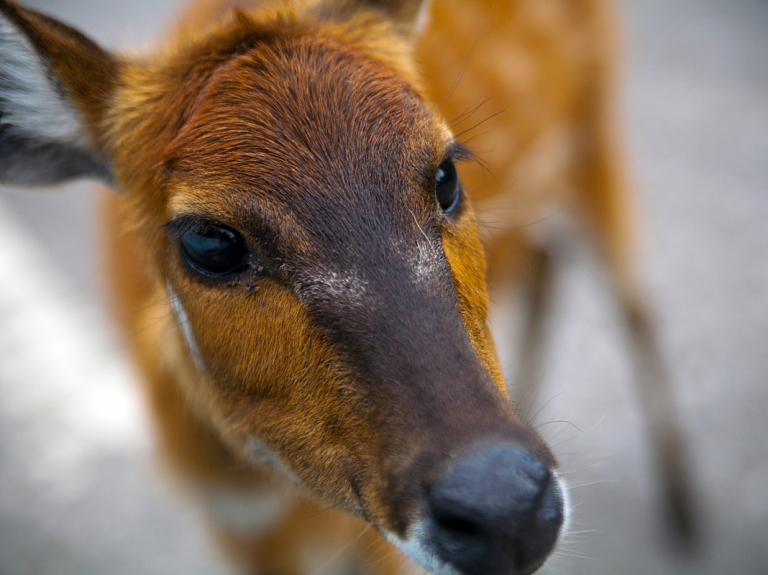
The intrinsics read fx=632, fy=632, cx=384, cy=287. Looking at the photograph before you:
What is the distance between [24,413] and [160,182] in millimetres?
3638

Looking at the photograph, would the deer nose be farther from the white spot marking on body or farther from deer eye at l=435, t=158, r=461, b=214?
deer eye at l=435, t=158, r=461, b=214

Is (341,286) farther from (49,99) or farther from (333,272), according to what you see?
(49,99)

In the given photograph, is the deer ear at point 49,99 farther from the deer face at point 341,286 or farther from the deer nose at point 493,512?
the deer nose at point 493,512

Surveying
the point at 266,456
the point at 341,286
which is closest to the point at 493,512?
the point at 341,286

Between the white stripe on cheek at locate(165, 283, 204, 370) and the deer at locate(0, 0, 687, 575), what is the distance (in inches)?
0.5

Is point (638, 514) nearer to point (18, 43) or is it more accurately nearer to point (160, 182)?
point (160, 182)

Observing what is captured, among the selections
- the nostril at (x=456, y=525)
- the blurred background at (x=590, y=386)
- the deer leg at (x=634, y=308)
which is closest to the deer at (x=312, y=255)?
the nostril at (x=456, y=525)

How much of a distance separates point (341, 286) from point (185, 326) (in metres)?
0.72

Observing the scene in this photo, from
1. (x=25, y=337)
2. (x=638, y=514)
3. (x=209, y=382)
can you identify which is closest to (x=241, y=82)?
(x=209, y=382)

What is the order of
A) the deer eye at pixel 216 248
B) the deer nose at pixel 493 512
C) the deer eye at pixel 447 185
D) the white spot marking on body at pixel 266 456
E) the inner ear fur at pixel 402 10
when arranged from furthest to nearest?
the inner ear fur at pixel 402 10 < the white spot marking on body at pixel 266 456 < the deer eye at pixel 447 185 < the deer eye at pixel 216 248 < the deer nose at pixel 493 512

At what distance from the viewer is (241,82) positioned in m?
1.94

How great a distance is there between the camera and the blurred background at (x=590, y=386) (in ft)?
13.2

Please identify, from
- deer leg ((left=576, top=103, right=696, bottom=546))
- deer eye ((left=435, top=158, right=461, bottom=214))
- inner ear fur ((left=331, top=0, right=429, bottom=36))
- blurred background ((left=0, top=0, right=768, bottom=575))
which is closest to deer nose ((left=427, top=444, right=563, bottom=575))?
deer eye ((left=435, top=158, right=461, bottom=214))

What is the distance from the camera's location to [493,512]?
4.61 feet
